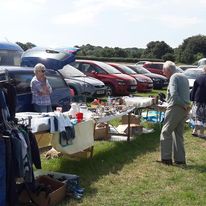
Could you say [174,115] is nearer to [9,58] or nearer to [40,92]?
[40,92]

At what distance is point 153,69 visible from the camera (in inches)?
1142

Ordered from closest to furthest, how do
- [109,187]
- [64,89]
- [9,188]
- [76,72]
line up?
[9,188]
[109,187]
[64,89]
[76,72]

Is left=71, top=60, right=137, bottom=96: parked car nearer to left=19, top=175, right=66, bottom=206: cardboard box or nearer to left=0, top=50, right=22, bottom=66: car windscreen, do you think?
left=0, top=50, right=22, bottom=66: car windscreen

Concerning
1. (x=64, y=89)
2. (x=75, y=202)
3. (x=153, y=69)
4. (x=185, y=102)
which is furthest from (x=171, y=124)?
(x=153, y=69)

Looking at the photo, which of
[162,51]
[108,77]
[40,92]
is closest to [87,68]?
[108,77]

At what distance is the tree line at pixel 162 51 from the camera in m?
67.9

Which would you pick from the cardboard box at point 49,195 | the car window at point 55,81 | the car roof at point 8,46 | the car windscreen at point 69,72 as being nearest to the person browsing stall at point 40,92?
the car window at point 55,81

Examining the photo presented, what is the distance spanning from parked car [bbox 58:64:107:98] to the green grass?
664 centimetres

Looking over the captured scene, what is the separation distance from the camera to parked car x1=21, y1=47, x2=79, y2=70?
1122 cm

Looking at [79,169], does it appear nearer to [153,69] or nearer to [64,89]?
[64,89]

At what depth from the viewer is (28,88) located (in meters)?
9.23

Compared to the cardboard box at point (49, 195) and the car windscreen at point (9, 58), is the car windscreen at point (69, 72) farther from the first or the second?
the cardboard box at point (49, 195)

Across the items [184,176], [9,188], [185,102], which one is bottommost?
[184,176]

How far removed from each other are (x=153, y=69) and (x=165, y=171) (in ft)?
71.5
